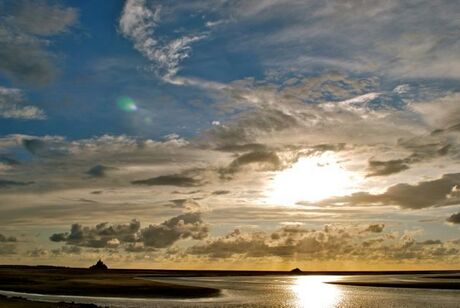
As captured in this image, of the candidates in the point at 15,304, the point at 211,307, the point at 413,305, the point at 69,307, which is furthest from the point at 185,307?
the point at 413,305

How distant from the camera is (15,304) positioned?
5666 cm

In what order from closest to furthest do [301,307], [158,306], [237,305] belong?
1. [158,306]
2. [237,305]
3. [301,307]

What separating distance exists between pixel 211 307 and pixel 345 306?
23237mm

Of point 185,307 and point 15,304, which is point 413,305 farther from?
point 15,304

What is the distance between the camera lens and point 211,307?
233ft

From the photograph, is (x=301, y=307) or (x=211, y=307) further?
(x=301, y=307)

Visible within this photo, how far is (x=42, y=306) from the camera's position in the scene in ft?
183

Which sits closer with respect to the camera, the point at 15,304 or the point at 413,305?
the point at 15,304

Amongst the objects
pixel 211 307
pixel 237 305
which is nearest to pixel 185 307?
pixel 211 307

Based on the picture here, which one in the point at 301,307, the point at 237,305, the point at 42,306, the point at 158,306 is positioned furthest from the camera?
the point at 301,307

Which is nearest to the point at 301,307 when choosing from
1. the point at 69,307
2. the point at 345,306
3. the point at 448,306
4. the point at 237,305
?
the point at 345,306

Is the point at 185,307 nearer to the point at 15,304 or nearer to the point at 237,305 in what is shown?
the point at 237,305

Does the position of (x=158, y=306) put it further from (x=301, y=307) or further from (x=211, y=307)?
(x=301, y=307)

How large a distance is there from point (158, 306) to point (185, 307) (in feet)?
12.2
